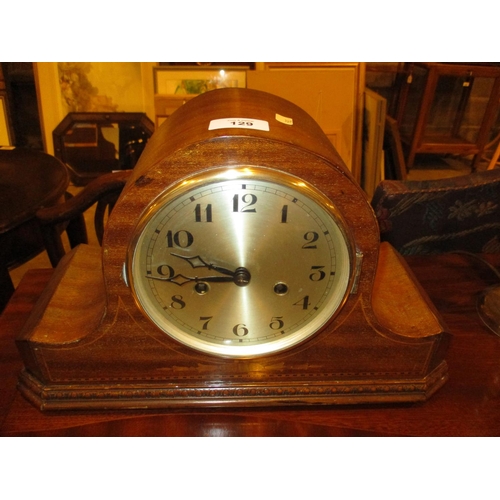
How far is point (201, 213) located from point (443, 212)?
92cm

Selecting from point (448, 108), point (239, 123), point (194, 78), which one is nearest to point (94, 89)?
point (194, 78)

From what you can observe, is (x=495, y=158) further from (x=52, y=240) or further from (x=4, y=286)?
(x=4, y=286)

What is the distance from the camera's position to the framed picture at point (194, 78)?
2379 millimetres

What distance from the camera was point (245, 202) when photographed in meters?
0.83

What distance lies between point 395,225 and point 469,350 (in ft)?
1.58

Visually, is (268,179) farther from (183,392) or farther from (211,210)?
(183,392)

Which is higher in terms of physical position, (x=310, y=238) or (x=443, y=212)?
(x=310, y=238)

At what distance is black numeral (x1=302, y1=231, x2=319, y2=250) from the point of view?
863 mm

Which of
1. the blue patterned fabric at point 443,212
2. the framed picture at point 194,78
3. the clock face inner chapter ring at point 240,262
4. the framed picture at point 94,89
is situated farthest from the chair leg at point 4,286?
the framed picture at point 194,78

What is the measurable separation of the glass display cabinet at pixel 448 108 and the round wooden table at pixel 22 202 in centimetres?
155

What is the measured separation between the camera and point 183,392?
0.99 meters

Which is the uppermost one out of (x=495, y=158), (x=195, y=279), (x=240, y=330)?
(x=195, y=279)

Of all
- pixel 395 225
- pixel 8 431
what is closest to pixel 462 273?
pixel 395 225

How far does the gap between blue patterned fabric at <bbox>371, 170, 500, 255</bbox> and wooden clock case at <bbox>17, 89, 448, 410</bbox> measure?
48cm
